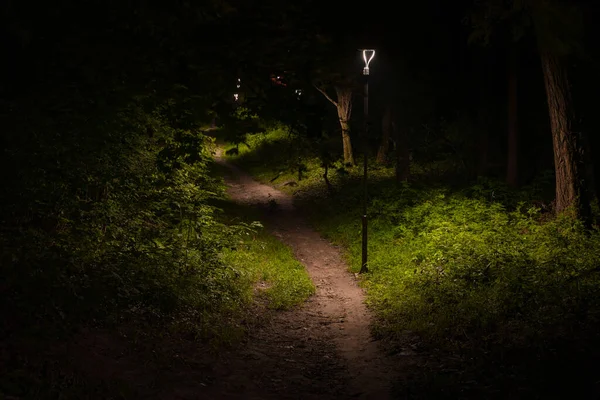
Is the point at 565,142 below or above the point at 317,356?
above

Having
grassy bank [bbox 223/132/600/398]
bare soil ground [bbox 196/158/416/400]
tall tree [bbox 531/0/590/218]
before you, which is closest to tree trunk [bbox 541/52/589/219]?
tall tree [bbox 531/0/590/218]

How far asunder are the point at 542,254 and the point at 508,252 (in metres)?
0.72

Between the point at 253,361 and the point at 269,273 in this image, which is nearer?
the point at 253,361

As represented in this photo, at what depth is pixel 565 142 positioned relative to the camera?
12930 millimetres

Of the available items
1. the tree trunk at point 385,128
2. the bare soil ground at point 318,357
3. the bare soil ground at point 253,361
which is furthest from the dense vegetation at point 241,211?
the tree trunk at point 385,128

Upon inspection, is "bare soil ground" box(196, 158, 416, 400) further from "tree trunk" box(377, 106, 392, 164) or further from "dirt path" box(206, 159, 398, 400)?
"tree trunk" box(377, 106, 392, 164)

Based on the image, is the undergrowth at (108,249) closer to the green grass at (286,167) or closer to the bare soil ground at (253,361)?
the bare soil ground at (253,361)

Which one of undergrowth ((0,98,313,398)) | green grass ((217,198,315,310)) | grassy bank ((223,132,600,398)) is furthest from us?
green grass ((217,198,315,310))

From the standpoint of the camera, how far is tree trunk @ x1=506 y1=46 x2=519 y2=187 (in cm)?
1894

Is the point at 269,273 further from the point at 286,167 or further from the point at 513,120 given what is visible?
the point at 286,167

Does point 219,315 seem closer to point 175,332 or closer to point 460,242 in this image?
point 175,332

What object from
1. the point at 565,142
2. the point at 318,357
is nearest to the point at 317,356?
the point at 318,357

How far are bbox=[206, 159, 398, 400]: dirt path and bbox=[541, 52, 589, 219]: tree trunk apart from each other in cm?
599

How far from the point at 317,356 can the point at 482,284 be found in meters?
3.92
